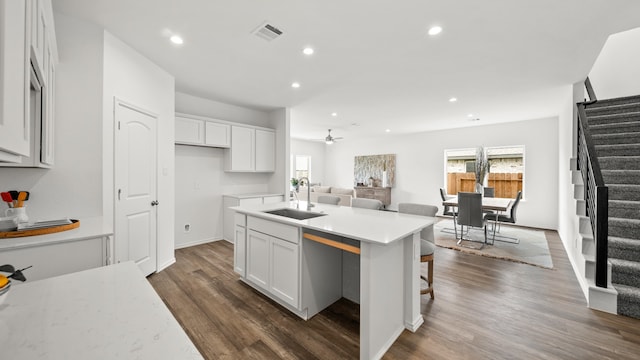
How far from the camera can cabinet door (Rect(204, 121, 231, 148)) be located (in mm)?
4395

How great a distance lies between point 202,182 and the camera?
15.2 feet

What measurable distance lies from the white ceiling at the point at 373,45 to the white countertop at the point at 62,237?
6.03ft

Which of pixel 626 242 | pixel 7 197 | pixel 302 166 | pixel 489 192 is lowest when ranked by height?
pixel 626 242

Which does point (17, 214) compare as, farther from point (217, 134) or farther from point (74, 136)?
point (217, 134)

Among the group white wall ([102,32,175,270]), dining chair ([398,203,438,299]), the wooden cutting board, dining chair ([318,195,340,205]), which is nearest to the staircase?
dining chair ([398,203,438,299])

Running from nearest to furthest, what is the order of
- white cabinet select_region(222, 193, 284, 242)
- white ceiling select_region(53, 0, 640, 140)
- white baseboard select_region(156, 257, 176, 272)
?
1. white ceiling select_region(53, 0, 640, 140)
2. white baseboard select_region(156, 257, 176, 272)
3. white cabinet select_region(222, 193, 284, 242)

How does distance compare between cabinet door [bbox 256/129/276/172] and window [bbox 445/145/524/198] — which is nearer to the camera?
cabinet door [bbox 256/129/276/172]

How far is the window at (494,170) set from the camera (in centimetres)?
637

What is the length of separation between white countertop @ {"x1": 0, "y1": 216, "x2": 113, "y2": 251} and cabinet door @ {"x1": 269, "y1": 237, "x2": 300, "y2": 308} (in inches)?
50.6

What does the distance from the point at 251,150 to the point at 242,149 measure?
188 millimetres

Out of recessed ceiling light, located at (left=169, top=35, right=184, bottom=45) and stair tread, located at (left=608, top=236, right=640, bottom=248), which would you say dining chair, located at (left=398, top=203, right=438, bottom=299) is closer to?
stair tread, located at (left=608, top=236, right=640, bottom=248)

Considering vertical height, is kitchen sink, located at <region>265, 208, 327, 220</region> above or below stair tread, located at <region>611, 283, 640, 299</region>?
above

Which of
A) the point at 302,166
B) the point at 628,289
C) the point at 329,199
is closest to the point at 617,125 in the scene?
the point at 628,289

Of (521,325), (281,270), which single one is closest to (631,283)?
(521,325)
